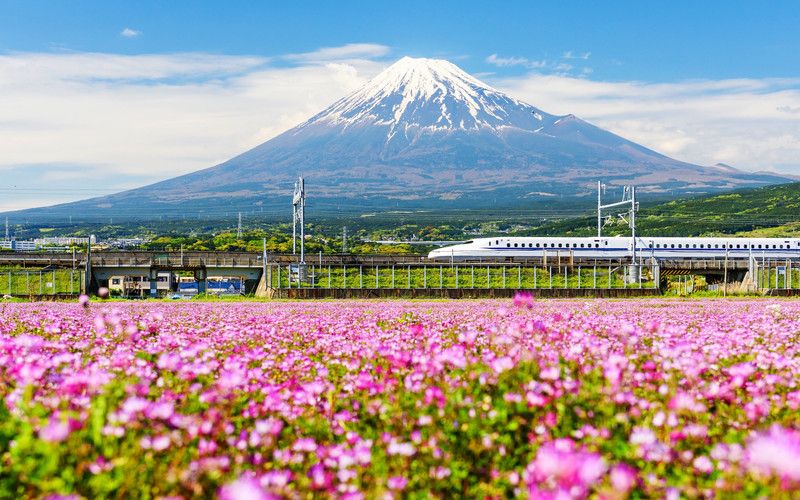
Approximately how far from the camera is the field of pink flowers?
4027 millimetres

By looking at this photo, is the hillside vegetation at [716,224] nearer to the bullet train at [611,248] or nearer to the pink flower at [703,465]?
the bullet train at [611,248]

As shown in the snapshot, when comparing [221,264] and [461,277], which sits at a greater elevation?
[221,264]

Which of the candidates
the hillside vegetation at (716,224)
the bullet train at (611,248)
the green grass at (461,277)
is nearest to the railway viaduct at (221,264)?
the green grass at (461,277)

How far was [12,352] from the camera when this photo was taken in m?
7.11

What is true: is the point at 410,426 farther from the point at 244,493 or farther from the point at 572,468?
the point at 244,493

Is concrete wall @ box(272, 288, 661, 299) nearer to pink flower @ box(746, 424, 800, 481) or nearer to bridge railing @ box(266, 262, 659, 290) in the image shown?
bridge railing @ box(266, 262, 659, 290)

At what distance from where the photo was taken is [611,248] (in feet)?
246

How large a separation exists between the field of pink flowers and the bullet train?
203 feet

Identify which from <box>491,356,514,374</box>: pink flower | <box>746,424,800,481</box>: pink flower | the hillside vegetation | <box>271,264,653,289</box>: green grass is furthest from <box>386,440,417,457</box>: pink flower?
the hillside vegetation

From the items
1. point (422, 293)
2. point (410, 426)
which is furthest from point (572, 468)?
point (422, 293)

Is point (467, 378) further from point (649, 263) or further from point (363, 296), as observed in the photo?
point (649, 263)

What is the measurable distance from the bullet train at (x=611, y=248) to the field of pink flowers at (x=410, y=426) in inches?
2440

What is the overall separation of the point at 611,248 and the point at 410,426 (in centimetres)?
7234

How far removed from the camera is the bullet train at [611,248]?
72.2 m
